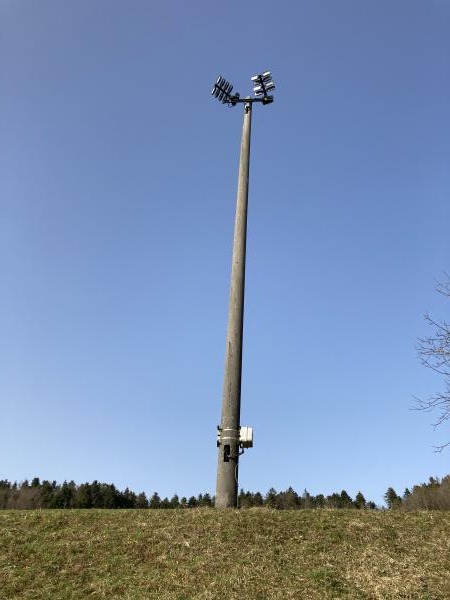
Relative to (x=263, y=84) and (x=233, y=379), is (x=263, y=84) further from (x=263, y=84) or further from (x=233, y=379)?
(x=233, y=379)

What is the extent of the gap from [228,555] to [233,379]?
643cm

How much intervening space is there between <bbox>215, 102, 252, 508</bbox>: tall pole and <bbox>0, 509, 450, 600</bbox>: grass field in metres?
1.51

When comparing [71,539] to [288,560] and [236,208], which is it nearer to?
[288,560]

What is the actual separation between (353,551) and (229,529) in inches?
115

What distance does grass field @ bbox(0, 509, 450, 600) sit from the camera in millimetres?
9625

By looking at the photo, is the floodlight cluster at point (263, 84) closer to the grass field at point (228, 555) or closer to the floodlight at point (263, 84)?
the floodlight at point (263, 84)

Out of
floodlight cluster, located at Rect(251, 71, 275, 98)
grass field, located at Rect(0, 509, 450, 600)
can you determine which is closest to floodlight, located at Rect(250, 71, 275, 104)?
floodlight cluster, located at Rect(251, 71, 275, 98)

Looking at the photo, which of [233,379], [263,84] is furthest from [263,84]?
[233,379]

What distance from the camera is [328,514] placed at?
13680 millimetres

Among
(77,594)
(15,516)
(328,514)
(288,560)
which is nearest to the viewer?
(77,594)

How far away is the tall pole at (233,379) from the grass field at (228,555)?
1511 millimetres

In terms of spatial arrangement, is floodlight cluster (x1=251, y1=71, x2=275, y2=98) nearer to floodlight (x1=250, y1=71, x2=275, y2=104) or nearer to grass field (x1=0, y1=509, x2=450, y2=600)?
floodlight (x1=250, y1=71, x2=275, y2=104)

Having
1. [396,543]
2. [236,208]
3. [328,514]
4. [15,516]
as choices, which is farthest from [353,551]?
[236,208]

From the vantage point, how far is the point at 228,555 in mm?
11062
